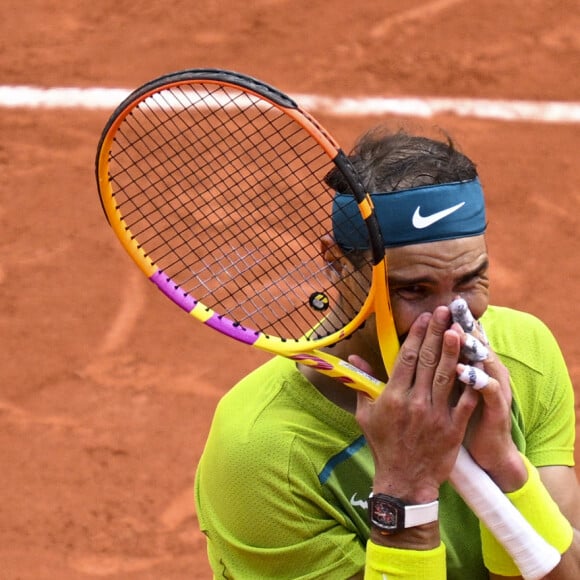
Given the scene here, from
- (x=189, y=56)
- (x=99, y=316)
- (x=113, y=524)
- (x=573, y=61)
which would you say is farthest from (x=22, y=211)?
(x=573, y=61)

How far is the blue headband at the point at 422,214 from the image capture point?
279cm

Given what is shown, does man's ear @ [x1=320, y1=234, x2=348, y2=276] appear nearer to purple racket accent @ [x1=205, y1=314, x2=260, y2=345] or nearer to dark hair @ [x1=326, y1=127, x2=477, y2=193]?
dark hair @ [x1=326, y1=127, x2=477, y2=193]

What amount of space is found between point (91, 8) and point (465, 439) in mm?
5771

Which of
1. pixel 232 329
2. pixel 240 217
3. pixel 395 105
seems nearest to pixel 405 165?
pixel 232 329

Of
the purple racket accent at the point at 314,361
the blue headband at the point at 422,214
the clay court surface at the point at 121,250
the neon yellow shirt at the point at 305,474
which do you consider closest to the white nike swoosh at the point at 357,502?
the neon yellow shirt at the point at 305,474

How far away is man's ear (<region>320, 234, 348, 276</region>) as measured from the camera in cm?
299

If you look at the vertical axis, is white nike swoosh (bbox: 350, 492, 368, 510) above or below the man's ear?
below

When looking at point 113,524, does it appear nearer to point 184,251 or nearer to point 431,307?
point 184,251

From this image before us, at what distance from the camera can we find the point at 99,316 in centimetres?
604

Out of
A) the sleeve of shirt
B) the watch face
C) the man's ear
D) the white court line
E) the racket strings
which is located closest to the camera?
the watch face

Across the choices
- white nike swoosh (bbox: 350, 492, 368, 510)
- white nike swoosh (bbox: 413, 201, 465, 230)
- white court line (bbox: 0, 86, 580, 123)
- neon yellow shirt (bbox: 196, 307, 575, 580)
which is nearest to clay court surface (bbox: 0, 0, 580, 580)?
white court line (bbox: 0, 86, 580, 123)

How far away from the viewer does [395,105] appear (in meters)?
7.22

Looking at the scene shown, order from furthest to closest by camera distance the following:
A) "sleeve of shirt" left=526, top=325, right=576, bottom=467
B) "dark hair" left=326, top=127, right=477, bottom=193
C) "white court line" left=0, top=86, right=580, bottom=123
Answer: "white court line" left=0, top=86, right=580, bottom=123, "sleeve of shirt" left=526, top=325, right=576, bottom=467, "dark hair" left=326, top=127, right=477, bottom=193

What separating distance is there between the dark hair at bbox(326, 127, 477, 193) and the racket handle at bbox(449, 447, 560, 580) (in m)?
0.65
